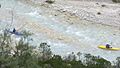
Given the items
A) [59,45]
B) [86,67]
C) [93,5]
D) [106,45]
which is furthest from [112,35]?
[86,67]

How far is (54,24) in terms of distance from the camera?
31.3m

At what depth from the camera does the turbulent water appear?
85.0 ft

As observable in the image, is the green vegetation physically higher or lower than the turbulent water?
higher

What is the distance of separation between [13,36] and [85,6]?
469 inches

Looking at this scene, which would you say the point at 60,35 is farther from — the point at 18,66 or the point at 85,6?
the point at 18,66

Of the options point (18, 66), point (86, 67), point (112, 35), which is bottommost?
point (112, 35)

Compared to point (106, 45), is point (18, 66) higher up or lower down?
higher up

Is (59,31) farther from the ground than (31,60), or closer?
closer

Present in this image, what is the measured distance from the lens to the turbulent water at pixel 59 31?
25922 millimetres

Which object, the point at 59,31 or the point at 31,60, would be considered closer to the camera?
the point at 31,60

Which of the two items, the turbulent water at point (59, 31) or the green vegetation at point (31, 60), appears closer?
the green vegetation at point (31, 60)

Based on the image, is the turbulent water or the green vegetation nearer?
the green vegetation

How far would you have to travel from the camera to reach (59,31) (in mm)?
29562

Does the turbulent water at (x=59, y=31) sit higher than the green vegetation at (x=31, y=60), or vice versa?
the green vegetation at (x=31, y=60)
